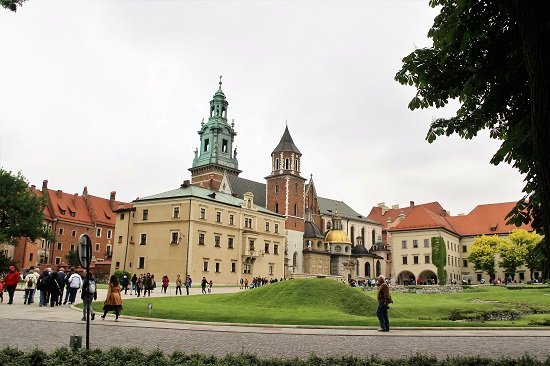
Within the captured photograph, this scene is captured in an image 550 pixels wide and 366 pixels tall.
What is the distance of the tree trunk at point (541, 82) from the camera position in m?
6.97

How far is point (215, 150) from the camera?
10394cm

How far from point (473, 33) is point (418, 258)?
7822 centimetres

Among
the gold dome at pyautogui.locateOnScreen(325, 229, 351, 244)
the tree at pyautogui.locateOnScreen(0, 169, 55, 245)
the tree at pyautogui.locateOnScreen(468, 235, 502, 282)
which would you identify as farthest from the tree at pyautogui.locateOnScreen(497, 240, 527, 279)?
the tree at pyautogui.locateOnScreen(0, 169, 55, 245)

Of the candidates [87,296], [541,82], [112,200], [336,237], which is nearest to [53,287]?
[87,296]

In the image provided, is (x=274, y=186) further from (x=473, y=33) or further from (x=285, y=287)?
(x=473, y=33)

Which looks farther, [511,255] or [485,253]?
[485,253]

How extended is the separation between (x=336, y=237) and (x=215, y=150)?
3040 cm

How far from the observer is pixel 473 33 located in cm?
1066

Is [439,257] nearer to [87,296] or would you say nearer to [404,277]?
[404,277]

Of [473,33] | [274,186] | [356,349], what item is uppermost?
[274,186]

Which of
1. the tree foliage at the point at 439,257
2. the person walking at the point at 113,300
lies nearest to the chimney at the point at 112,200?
the tree foliage at the point at 439,257

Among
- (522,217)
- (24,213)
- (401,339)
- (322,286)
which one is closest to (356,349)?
(401,339)

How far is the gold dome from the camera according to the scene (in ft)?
319

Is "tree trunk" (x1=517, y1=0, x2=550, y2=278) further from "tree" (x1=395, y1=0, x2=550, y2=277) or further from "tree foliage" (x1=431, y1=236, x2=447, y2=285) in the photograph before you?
"tree foliage" (x1=431, y1=236, x2=447, y2=285)
